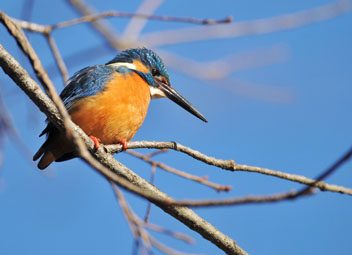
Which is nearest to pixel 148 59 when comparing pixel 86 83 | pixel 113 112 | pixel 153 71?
pixel 153 71

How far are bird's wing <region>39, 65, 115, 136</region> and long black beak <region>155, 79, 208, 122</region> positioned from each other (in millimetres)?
597

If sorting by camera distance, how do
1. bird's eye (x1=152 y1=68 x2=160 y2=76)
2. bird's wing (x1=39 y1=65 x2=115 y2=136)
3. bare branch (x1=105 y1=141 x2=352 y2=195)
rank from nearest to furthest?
bare branch (x1=105 y1=141 x2=352 y2=195), bird's wing (x1=39 y1=65 x2=115 y2=136), bird's eye (x1=152 y1=68 x2=160 y2=76)

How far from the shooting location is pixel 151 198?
1.43 meters

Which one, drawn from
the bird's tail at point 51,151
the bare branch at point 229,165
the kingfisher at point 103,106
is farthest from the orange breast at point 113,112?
the bare branch at point 229,165

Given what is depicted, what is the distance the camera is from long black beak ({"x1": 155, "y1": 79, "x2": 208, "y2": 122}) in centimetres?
462

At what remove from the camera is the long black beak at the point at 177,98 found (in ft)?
15.2

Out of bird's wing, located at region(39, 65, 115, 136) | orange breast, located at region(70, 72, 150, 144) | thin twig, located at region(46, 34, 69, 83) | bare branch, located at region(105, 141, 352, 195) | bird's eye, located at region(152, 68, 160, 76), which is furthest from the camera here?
bird's eye, located at region(152, 68, 160, 76)

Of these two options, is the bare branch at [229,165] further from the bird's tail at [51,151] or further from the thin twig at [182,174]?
the bird's tail at [51,151]

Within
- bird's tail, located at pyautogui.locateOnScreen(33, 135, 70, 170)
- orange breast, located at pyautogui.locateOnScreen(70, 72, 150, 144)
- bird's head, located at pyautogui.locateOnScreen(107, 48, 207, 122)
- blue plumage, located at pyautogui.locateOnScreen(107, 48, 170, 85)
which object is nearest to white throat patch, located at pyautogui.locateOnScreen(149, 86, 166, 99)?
bird's head, located at pyautogui.locateOnScreen(107, 48, 207, 122)

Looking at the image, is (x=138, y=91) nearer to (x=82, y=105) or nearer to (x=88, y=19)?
(x=82, y=105)

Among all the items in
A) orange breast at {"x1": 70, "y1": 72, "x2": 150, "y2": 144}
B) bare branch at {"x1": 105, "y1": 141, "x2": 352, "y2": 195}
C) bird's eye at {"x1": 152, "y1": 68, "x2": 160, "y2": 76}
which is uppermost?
bird's eye at {"x1": 152, "y1": 68, "x2": 160, "y2": 76}

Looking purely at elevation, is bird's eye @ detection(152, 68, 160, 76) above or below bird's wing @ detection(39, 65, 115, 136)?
above

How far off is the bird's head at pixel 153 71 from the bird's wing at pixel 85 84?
1.30 feet

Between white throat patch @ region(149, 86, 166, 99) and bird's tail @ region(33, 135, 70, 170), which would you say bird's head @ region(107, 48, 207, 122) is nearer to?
white throat patch @ region(149, 86, 166, 99)
